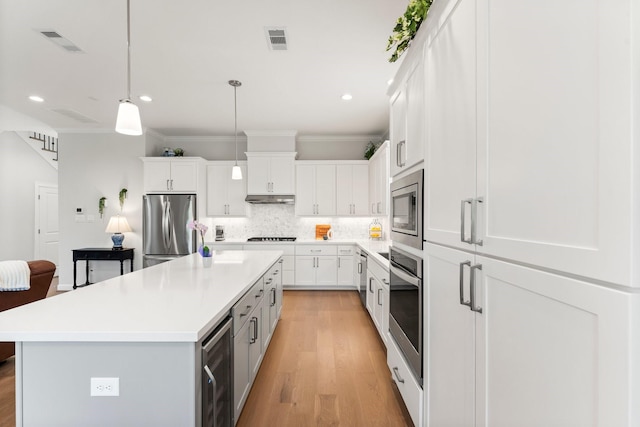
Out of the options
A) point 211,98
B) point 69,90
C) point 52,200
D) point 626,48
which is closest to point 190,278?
point 626,48

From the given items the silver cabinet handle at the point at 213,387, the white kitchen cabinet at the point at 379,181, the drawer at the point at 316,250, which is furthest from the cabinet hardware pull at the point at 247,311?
the drawer at the point at 316,250

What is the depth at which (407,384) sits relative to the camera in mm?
1912

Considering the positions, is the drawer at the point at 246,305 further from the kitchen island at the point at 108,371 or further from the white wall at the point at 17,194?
the white wall at the point at 17,194

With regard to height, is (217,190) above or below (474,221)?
above

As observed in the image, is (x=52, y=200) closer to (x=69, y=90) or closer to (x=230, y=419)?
(x=69, y=90)

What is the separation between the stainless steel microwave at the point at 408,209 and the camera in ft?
5.57

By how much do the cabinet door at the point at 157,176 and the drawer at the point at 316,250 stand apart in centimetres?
249

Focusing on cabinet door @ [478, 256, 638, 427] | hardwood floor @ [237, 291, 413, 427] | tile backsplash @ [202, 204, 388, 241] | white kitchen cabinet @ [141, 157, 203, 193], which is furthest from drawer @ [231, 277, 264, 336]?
white kitchen cabinet @ [141, 157, 203, 193]

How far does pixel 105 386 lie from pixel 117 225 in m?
4.66

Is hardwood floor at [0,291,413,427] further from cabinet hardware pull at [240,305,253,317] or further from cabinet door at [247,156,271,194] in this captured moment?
cabinet door at [247,156,271,194]

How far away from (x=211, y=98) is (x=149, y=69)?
88 centimetres

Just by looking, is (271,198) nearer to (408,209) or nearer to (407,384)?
(408,209)

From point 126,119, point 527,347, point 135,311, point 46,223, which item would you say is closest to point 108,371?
point 135,311

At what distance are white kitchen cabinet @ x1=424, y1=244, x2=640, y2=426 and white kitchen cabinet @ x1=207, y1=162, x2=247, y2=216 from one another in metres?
4.71
